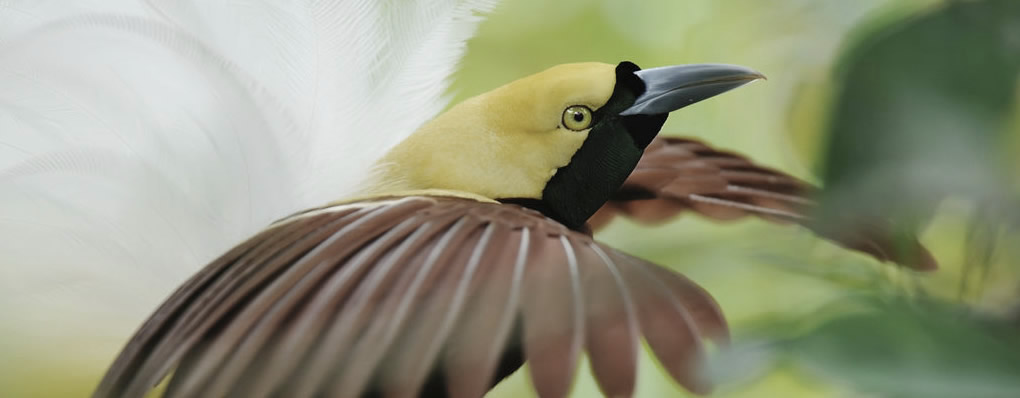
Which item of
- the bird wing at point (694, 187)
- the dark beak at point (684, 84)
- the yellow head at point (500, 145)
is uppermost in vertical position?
the dark beak at point (684, 84)

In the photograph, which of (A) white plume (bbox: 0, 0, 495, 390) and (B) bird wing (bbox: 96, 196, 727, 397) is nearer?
(B) bird wing (bbox: 96, 196, 727, 397)

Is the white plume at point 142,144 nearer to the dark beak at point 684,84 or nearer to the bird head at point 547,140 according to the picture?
the bird head at point 547,140

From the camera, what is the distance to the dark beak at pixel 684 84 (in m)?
0.48

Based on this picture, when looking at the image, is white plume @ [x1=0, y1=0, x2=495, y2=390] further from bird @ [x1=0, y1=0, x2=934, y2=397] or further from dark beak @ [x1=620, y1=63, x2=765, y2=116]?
dark beak @ [x1=620, y1=63, x2=765, y2=116]

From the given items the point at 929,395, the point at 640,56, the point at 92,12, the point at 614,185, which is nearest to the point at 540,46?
the point at 640,56

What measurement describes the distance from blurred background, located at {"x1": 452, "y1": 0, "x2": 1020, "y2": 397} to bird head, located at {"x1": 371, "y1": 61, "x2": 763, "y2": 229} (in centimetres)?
6

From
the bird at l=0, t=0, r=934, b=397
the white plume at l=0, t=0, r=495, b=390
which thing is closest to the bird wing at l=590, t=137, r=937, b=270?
the bird at l=0, t=0, r=934, b=397

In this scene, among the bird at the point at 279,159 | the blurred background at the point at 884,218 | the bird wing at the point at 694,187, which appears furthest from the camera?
the bird wing at the point at 694,187

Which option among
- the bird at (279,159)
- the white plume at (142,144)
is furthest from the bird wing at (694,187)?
the white plume at (142,144)

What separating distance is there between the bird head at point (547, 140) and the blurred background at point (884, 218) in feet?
0.20

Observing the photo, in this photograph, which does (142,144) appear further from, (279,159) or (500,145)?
(500,145)

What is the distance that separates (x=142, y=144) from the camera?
1.68ft

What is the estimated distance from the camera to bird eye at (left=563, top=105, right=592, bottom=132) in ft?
1.68

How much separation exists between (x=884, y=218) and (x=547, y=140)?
20 centimetres
